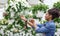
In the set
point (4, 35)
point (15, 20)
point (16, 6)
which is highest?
point (16, 6)

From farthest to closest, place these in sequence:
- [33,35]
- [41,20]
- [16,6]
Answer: [41,20] < [33,35] < [16,6]

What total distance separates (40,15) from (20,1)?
1164mm

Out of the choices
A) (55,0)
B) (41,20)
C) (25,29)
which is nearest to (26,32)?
(25,29)

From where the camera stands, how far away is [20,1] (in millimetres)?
4297

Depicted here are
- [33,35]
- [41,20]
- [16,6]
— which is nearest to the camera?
[16,6]

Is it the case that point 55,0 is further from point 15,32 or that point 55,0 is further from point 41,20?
point 15,32

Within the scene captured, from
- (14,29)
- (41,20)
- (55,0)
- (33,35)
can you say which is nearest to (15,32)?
(14,29)

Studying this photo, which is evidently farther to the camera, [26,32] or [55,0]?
[55,0]

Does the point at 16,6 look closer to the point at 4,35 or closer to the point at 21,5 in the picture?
the point at 21,5

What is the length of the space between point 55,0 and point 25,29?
53.6 inches

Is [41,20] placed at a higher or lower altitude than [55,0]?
lower

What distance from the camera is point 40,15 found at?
211 inches

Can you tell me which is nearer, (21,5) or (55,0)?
(21,5)

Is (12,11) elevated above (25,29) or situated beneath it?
elevated above
